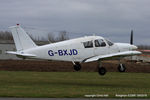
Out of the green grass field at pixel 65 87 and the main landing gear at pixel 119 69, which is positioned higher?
the main landing gear at pixel 119 69

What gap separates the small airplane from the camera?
27.3 m

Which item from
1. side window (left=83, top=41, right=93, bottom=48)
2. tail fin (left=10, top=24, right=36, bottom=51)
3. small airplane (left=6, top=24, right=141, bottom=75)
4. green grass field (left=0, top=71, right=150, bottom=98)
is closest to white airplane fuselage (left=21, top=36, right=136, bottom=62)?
small airplane (left=6, top=24, right=141, bottom=75)

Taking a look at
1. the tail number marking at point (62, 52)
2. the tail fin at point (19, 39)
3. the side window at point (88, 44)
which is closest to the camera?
the tail number marking at point (62, 52)

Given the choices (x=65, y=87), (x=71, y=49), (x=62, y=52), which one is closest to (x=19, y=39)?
(x=62, y=52)

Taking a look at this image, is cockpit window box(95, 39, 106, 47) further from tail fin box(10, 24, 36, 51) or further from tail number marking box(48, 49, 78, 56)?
tail fin box(10, 24, 36, 51)

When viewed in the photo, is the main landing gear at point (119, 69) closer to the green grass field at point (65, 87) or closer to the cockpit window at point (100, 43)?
the green grass field at point (65, 87)

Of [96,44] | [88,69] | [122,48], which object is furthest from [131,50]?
[88,69]

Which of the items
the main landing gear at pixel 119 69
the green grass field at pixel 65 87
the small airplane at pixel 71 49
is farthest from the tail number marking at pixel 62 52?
the main landing gear at pixel 119 69

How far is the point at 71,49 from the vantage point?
90.1ft

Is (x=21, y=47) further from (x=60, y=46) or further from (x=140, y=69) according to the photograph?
(x=140, y=69)

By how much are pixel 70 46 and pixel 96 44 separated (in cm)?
209

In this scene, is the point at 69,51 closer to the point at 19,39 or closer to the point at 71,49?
the point at 71,49

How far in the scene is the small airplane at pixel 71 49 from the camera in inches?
1075

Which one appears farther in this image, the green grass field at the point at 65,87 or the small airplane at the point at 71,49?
the small airplane at the point at 71,49
